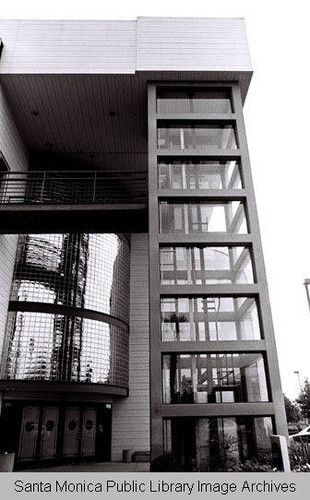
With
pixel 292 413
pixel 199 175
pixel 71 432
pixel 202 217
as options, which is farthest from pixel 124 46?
pixel 292 413

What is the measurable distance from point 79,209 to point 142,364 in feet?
27.8

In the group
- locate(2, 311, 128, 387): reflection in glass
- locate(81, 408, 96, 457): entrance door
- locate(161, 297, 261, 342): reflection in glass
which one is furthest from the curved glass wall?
locate(161, 297, 261, 342): reflection in glass

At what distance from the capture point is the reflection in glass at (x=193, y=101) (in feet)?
43.7

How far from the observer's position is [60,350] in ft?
A: 46.1

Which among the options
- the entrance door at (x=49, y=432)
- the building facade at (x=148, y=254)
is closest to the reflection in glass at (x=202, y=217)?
the building facade at (x=148, y=254)

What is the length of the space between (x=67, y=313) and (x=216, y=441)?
770cm

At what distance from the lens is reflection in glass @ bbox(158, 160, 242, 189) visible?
1241 centimetres

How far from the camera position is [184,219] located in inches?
471

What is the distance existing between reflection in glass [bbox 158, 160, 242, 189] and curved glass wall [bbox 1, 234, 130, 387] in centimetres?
557

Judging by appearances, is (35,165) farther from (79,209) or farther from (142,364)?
(142,364)

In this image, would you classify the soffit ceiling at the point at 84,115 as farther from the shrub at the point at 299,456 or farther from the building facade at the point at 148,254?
the shrub at the point at 299,456

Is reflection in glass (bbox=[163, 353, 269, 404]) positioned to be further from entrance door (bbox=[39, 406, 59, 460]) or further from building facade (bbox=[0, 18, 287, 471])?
entrance door (bbox=[39, 406, 59, 460])

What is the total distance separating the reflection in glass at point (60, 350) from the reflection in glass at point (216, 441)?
577cm
